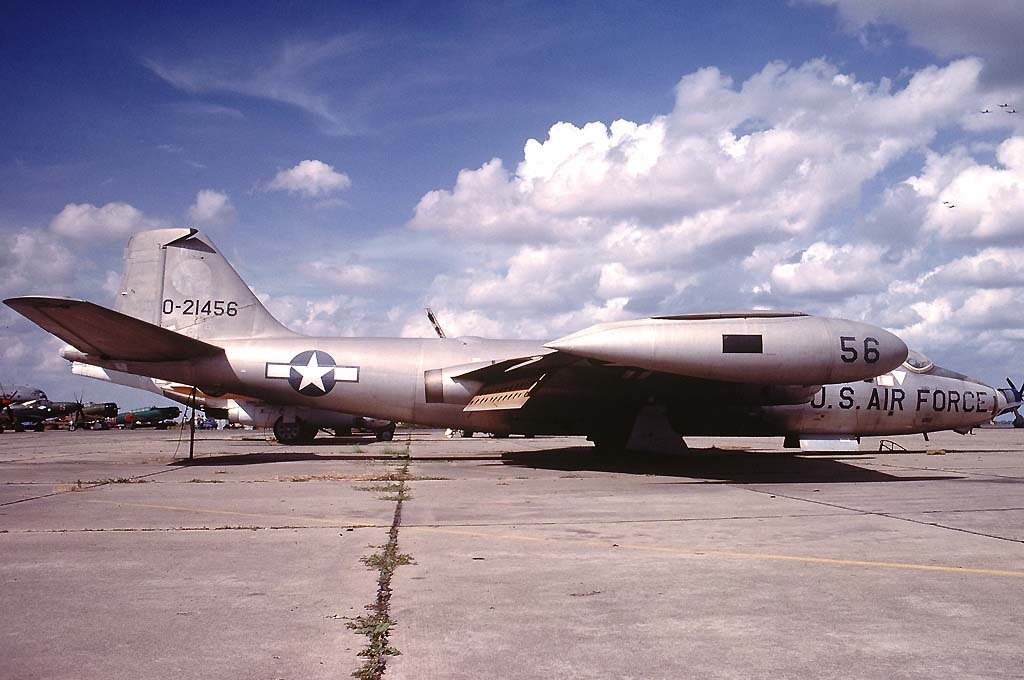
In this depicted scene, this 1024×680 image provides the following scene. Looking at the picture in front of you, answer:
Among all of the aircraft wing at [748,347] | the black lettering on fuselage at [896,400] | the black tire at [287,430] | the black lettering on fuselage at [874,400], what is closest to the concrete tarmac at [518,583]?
the aircraft wing at [748,347]

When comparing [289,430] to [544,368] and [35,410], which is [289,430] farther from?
[35,410]

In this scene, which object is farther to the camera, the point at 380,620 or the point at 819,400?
the point at 819,400

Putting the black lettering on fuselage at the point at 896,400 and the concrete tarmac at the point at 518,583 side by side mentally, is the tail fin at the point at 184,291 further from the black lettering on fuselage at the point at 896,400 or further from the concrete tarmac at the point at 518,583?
the black lettering on fuselage at the point at 896,400

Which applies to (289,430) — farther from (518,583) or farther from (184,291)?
(518,583)

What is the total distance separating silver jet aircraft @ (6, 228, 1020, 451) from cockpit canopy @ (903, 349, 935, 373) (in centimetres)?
4

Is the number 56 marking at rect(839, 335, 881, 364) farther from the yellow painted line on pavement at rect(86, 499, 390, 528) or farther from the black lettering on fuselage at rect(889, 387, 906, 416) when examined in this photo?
the yellow painted line on pavement at rect(86, 499, 390, 528)

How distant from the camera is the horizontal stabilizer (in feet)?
41.8

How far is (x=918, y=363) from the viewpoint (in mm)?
16688

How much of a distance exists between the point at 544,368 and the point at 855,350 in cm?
491

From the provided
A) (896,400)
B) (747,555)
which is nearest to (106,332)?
(747,555)

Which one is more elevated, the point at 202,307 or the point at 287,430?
the point at 202,307

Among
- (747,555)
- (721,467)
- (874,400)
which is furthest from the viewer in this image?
(874,400)

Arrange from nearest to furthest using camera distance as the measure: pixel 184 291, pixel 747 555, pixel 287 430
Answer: pixel 747 555
pixel 184 291
pixel 287 430

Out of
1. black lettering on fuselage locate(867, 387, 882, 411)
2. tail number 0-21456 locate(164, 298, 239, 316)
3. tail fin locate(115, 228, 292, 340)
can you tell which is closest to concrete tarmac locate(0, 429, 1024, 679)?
black lettering on fuselage locate(867, 387, 882, 411)
